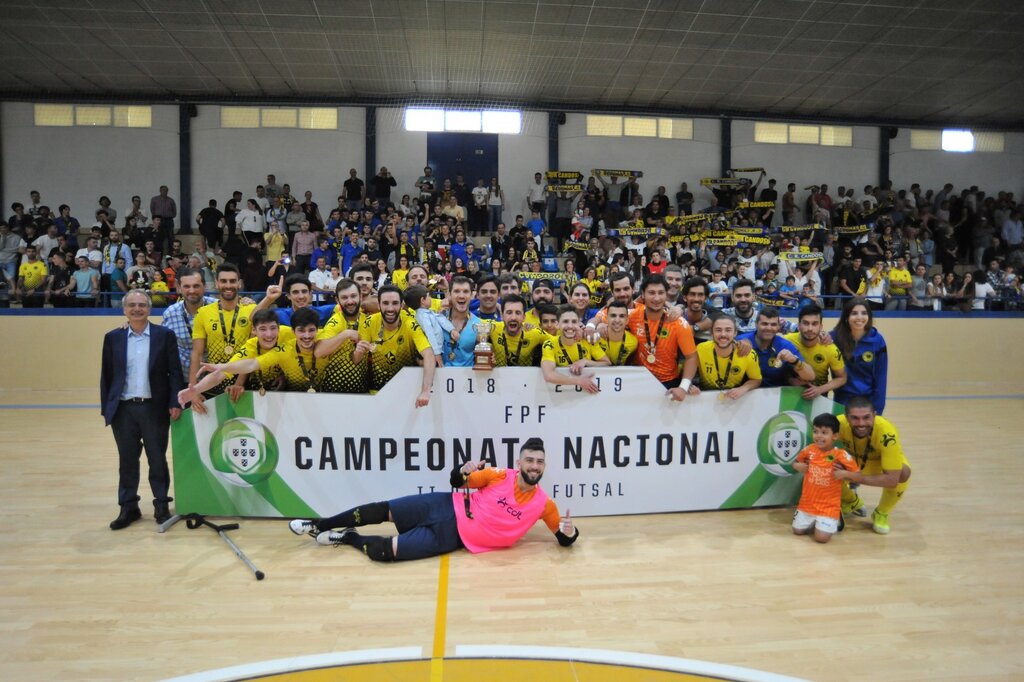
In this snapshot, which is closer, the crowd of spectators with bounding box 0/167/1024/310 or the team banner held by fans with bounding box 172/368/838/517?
the team banner held by fans with bounding box 172/368/838/517

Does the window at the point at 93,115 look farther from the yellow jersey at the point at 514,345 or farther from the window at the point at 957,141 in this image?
the window at the point at 957,141

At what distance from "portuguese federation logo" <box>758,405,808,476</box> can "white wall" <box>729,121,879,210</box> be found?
51.8ft

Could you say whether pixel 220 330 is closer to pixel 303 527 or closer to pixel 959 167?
pixel 303 527

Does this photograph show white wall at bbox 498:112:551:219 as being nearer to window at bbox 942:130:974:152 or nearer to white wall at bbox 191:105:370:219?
white wall at bbox 191:105:370:219

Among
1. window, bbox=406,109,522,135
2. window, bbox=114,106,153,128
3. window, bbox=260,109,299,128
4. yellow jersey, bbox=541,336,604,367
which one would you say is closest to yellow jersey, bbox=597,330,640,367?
yellow jersey, bbox=541,336,604,367

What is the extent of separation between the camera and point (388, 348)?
220 inches

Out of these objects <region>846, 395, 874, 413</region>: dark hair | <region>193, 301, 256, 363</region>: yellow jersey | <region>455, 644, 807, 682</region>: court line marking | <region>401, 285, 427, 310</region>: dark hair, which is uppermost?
<region>401, 285, 427, 310</region>: dark hair

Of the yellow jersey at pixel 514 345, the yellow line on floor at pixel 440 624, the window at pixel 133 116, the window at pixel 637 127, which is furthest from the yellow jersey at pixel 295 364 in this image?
the window at pixel 133 116

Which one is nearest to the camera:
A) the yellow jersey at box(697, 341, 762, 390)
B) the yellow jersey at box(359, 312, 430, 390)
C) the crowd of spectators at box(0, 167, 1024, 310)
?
the yellow jersey at box(359, 312, 430, 390)

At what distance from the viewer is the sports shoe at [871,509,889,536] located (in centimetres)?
538

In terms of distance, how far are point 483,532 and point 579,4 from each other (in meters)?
11.0

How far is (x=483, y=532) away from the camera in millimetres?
4828

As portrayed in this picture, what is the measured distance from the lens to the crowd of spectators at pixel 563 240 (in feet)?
44.3

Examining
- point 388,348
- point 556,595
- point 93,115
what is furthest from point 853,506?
point 93,115
